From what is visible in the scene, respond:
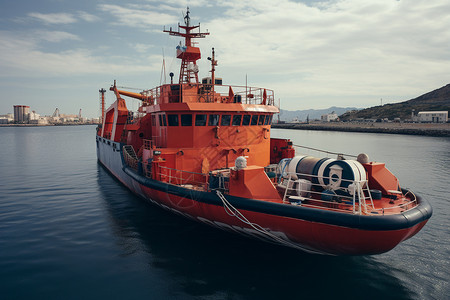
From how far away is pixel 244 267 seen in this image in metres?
9.34

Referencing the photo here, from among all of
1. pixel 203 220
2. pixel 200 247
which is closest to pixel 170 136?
pixel 203 220

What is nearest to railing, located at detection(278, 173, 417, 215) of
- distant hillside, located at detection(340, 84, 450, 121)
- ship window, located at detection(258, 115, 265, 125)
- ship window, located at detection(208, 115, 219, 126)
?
ship window, located at detection(208, 115, 219, 126)

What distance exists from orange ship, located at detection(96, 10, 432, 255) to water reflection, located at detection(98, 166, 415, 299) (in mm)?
863

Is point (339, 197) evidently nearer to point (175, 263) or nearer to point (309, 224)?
point (309, 224)

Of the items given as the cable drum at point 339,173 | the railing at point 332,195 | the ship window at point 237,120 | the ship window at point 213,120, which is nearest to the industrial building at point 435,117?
the ship window at point 237,120

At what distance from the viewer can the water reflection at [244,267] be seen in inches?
323

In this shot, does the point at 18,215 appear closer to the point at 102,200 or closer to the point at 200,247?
the point at 102,200

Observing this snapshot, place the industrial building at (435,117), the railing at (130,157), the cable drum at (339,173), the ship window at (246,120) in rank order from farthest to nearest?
the industrial building at (435,117)
the railing at (130,157)
the ship window at (246,120)
the cable drum at (339,173)

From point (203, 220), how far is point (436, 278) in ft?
27.4

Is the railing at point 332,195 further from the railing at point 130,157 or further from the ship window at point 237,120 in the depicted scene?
the railing at point 130,157

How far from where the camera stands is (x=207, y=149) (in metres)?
13.7

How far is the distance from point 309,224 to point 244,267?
2769mm

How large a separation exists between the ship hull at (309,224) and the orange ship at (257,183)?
0.03m

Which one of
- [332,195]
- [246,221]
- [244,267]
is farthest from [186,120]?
[332,195]
